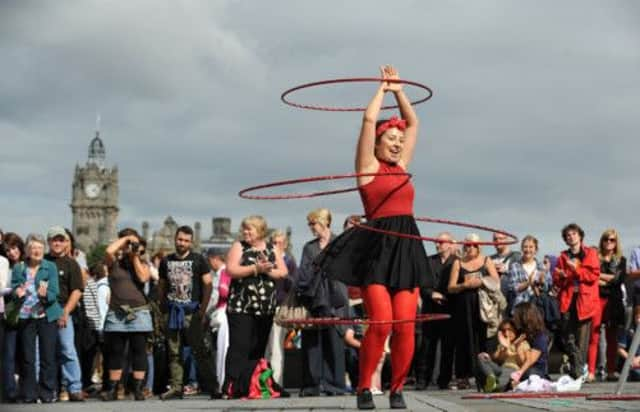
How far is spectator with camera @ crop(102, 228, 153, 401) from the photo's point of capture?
13.3 meters

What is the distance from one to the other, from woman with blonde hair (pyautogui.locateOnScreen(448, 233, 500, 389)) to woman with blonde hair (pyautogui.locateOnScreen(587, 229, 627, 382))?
203 centimetres

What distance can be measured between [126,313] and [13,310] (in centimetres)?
117

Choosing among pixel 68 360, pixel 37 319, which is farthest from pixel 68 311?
pixel 68 360

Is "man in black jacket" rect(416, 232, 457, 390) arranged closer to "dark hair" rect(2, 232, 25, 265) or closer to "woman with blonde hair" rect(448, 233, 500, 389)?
"woman with blonde hair" rect(448, 233, 500, 389)

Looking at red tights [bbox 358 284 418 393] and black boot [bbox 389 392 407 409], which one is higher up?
red tights [bbox 358 284 418 393]

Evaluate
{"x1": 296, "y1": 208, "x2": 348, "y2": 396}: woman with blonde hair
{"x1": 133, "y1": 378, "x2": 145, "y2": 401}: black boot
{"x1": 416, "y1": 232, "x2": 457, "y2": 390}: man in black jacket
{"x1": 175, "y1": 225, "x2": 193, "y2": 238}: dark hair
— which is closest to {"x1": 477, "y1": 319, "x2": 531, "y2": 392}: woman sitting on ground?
{"x1": 416, "y1": 232, "x2": 457, "y2": 390}: man in black jacket

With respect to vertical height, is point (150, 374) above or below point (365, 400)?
above

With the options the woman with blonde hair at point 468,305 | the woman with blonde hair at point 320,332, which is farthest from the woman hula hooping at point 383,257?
the woman with blonde hair at point 468,305

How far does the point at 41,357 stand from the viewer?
A: 42.9ft

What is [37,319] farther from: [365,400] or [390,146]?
[390,146]

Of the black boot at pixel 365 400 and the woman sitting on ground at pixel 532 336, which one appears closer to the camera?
the black boot at pixel 365 400

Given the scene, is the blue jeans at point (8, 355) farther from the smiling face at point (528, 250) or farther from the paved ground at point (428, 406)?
the smiling face at point (528, 250)

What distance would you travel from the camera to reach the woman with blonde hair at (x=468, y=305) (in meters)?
14.2

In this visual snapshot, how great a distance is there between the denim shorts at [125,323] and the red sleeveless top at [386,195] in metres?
5.04
